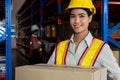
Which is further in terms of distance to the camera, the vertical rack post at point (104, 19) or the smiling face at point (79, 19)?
the vertical rack post at point (104, 19)

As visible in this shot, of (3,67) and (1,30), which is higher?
(1,30)

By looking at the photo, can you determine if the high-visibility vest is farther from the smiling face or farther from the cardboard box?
the cardboard box

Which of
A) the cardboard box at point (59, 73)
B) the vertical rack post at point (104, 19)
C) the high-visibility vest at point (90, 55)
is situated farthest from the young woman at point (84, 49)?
the vertical rack post at point (104, 19)

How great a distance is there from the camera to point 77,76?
137cm

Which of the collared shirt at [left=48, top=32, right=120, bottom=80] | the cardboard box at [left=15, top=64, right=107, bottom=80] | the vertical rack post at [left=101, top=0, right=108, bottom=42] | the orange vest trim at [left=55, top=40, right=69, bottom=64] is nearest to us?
the cardboard box at [left=15, top=64, right=107, bottom=80]

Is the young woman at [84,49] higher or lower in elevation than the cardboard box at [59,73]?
higher

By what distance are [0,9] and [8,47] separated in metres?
1.06

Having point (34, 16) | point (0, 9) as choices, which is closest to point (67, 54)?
point (0, 9)

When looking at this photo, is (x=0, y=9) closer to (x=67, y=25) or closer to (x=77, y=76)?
(x=67, y=25)

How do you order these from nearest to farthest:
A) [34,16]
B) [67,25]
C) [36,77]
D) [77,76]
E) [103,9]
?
[77,76] → [36,77] → [103,9] → [67,25] → [34,16]

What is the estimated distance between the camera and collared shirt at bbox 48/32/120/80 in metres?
1.81

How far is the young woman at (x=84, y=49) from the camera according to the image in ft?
5.97

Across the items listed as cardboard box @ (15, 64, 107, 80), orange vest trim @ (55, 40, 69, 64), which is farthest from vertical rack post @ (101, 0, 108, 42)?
cardboard box @ (15, 64, 107, 80)

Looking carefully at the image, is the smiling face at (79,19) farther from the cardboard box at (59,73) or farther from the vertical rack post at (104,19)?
the vertical rack post at (104,19)
